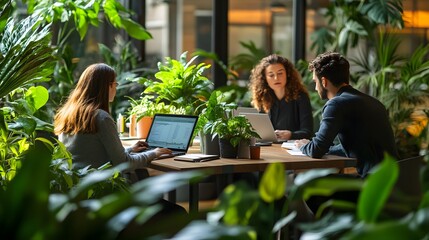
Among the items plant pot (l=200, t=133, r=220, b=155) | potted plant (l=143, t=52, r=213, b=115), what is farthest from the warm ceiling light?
plant pot (l=200, t=133, r=220, b=155)

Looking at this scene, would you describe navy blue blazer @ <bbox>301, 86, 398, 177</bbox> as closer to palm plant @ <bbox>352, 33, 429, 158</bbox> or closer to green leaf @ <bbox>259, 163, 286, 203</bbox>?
palm plant @ <bbox>352, 33, 429, 158</bbox>

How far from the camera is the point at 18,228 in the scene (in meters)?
1.43

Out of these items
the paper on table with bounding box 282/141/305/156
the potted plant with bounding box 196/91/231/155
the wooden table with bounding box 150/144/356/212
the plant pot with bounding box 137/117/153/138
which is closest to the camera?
the wooden table with bounding box 150/144/356/212

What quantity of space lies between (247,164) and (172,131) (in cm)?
70

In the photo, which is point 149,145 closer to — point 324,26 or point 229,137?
point 229,137

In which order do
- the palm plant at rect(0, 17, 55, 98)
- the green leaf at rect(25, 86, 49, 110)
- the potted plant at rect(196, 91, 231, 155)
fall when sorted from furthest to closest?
the potted plant at rect(196, 91, 231, 155), the green leaf at rect(25, 86, 49, 110), the palm plant at rect(0, 17, 55, 98)

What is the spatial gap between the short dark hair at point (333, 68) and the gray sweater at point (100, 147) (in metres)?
1.24

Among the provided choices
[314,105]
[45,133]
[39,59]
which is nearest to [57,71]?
[45,133]

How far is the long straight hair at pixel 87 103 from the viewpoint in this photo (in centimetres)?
441

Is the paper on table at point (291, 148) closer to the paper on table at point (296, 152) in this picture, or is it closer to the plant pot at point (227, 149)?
the paper on table at point (296, 152)

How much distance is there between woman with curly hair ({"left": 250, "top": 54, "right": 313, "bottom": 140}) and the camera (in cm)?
607

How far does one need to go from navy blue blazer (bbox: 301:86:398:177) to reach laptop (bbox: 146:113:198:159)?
2.32 feet

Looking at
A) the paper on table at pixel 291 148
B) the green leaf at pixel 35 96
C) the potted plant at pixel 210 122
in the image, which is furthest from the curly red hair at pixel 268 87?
the green leaf at pixel 35 96

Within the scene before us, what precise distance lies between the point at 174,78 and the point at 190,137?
91 centimetres
